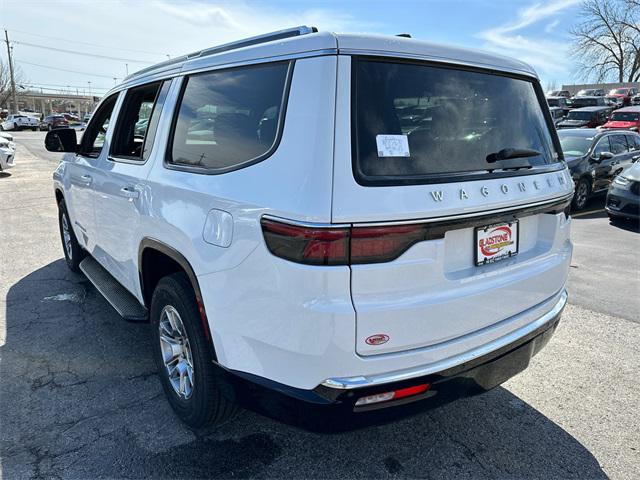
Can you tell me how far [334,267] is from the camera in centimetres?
175

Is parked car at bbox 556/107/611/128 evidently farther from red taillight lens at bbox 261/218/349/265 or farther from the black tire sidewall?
red taillight lens at bbox 261/218/349/265

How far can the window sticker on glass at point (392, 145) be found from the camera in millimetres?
1895

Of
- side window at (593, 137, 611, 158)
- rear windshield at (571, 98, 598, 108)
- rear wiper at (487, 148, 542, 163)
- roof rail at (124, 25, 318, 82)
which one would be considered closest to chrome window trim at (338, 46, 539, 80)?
roof rail at (124, 25, 318, 82)

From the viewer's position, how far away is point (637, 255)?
261 inches

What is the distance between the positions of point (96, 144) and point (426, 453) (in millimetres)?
3682

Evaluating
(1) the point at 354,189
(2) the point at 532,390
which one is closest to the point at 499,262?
(1) the point at 354,189

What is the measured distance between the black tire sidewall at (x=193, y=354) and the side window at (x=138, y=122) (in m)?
0.91

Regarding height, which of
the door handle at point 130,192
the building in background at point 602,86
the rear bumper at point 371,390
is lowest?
the rear bumper at point 371,390

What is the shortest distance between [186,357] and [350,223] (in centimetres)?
143

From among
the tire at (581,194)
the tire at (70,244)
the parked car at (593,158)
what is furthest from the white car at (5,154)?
the tire at (581,194)

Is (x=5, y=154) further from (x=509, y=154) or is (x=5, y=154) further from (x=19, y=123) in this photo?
(x=19, y=123)

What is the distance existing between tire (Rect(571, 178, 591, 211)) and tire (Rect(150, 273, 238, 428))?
370 inches

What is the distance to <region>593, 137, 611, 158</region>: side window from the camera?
408 inches

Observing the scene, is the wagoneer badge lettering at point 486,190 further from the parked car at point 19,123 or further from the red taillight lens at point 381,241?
the parked car at point 19,123
